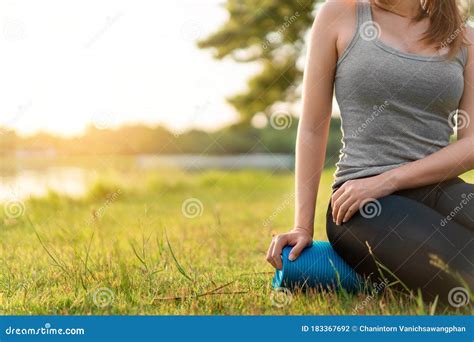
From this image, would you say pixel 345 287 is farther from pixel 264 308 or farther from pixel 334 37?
pixel 334 37

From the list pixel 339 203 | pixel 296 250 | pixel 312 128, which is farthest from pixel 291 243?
pixel 312 128

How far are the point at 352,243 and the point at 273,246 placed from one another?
9.8 inches

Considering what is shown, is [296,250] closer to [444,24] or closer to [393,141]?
[393,141]

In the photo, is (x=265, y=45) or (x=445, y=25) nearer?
(x=445, y=25)

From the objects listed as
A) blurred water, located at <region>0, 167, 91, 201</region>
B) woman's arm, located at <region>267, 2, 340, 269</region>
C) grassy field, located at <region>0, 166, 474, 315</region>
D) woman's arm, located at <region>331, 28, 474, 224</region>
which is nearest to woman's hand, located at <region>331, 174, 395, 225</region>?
woman's arm, located at <region>331, 28, 474, 224</region>

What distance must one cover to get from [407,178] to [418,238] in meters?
0.20

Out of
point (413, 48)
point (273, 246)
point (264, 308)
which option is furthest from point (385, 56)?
point (264, 308)

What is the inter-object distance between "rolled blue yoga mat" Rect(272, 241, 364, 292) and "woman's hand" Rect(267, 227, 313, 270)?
0.02m

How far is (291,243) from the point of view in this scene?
1.99 meters

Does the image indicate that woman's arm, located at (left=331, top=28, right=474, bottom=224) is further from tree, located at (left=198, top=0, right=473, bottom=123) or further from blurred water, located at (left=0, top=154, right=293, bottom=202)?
tree, located at (left=198, top=0, right=473, bottom=123)

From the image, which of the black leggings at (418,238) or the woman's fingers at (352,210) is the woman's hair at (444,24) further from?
the woman's fingers at (352,210)

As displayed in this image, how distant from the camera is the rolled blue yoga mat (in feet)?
6.41

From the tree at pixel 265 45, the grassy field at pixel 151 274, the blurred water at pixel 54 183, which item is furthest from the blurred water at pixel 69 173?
the tree at pixel 265 45

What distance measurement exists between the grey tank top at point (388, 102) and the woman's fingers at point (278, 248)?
25 cm
